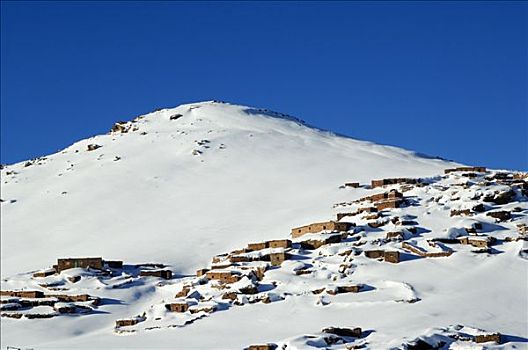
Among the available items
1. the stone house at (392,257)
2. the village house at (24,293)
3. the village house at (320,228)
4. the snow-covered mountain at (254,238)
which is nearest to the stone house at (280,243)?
the snow-covered mountain at (254,238)

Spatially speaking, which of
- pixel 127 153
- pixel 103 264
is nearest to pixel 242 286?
pixel 103 264

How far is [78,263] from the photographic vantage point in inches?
1905

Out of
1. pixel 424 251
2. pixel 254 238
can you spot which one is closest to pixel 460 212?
pixel 424 251

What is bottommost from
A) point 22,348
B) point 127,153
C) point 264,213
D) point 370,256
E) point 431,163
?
point 22,348

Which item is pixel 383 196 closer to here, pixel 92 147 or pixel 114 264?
pixel 114 264

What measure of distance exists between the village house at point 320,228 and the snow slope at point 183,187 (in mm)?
1535

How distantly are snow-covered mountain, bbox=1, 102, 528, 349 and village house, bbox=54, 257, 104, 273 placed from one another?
609 mm

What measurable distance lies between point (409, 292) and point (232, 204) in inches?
848

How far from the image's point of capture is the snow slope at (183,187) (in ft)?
175

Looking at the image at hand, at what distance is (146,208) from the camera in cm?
6078

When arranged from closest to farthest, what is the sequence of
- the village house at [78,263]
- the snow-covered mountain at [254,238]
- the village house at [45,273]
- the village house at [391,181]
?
the snow-covered mountain at [254,238] → the village house at [78,263] → the village house at [45,273] → the village house at [391,181]

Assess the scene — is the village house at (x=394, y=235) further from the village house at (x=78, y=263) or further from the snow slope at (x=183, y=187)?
the village house at (x=78, y=263)

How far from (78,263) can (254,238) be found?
9064mm

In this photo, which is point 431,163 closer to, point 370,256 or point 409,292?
point 370,256
